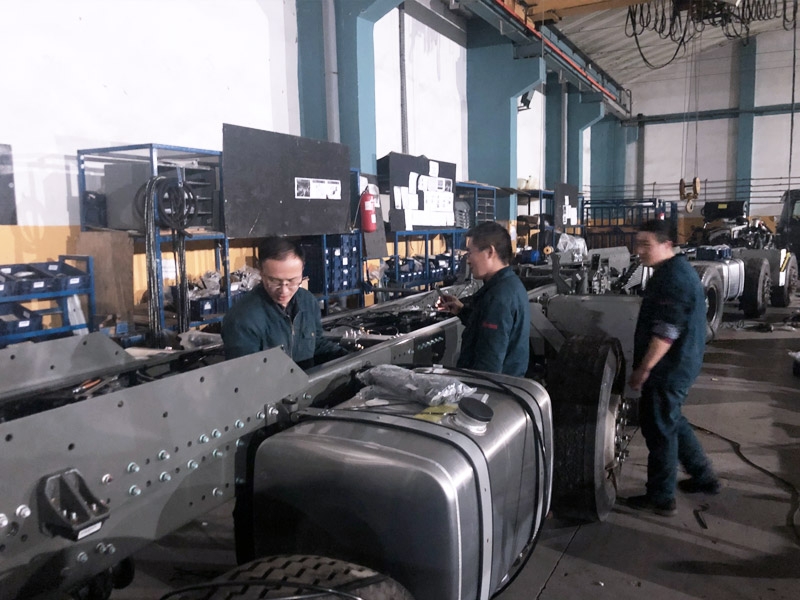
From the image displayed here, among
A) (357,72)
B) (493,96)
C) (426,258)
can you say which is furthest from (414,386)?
(493,96)

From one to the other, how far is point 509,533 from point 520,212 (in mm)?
12373

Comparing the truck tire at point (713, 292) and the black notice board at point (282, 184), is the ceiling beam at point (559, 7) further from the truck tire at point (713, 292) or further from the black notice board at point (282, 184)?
the truck tire at point (713, 292)

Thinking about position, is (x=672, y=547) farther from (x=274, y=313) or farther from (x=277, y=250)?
(x=277, y=250)

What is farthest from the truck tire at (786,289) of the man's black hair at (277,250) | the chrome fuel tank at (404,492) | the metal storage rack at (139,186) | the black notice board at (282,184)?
the chrome fuel tank at (404,492)

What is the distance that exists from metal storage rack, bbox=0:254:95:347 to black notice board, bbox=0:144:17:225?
413 mm

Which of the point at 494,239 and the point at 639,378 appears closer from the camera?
the point at 494,239

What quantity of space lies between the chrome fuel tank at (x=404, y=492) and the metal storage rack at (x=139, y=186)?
11.0ft

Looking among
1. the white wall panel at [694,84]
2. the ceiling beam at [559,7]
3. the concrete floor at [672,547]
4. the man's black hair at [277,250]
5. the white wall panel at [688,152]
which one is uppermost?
the white wall panel at [694,84]

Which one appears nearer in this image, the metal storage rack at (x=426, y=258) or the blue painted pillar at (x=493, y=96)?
the metal storage rack at (x=426, y=258)

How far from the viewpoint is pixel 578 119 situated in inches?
593

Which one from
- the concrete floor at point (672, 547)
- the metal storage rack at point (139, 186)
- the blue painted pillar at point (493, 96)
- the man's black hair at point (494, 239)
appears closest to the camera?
the concrete floor at point (672, 547)

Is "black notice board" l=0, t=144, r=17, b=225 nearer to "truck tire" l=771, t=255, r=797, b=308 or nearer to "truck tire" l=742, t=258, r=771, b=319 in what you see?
"truck tire" l=742, t=258, r=771, b=319

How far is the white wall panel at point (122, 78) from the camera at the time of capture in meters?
4.31

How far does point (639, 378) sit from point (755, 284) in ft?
20.3
